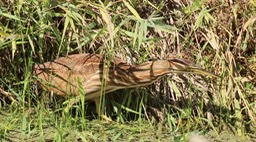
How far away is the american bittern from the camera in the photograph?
8.34ft

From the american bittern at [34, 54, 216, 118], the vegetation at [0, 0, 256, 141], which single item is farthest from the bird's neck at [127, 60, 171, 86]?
the vegetation at [0, 0, 256, 141]

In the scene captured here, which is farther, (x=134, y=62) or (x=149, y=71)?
(x=134, y=62)

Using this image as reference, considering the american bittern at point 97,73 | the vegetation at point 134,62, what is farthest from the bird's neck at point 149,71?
the vegetation at point 134,62

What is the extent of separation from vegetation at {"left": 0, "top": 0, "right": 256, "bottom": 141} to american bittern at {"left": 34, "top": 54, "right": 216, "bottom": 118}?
65 mm

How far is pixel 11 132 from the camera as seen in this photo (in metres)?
2.50

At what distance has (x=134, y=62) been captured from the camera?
2873 millimetres

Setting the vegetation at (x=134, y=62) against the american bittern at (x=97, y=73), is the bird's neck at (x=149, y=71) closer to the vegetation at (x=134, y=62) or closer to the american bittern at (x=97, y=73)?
the american bittern at (x=97, y=73)

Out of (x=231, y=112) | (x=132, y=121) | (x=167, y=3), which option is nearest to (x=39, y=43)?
(x=132, y=121)

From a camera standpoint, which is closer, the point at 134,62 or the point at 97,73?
the point at 97,73

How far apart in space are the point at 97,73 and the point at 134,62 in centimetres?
32

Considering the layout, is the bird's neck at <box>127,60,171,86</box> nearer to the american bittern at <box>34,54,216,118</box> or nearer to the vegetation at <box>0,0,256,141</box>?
the american bittern at <box>34,54,216,118</box>

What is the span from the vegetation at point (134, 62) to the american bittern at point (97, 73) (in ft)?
0.21

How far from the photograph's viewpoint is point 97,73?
→ 2602 millimetres

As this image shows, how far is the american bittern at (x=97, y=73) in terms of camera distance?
2543 mm
